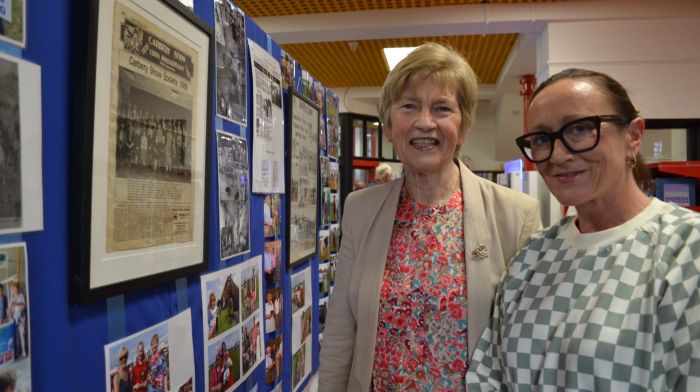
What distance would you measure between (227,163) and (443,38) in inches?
201

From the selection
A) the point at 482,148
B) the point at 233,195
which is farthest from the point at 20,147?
the point at 482,148

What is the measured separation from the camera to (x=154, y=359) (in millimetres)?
1133

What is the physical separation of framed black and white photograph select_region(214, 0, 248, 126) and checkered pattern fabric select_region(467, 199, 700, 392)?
970 millimetres

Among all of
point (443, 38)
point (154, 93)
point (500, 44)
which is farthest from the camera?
point (500, 44)

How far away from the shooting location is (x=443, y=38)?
19.6ft

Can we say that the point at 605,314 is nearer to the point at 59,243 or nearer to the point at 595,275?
the point at 595,275

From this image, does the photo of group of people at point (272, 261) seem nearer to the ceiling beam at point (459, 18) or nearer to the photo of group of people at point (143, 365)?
the photo of group of people at point (143, 365)

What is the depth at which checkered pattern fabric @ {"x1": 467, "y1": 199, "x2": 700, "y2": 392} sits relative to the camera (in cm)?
94

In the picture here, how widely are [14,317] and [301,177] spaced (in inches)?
62.0

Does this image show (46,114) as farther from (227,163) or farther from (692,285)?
(692,285)

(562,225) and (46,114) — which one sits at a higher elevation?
(46,114)

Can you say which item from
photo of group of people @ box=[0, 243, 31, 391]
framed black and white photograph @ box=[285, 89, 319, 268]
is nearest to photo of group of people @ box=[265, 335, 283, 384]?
framed black and white photograph @ box=[285, 89, 319, 268]

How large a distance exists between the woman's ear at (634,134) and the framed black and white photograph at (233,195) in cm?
109

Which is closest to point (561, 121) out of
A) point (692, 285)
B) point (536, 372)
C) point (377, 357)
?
point (692, 285)
